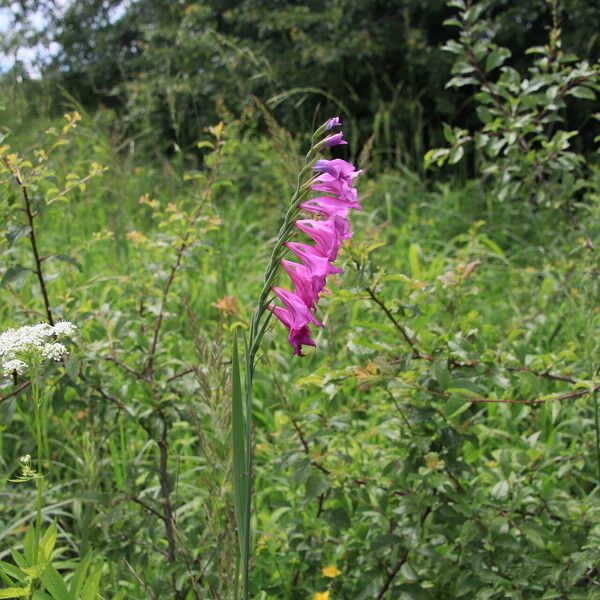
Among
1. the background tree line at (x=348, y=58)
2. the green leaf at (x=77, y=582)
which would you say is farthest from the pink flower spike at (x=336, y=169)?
the background tree line at (x=348, y=58)

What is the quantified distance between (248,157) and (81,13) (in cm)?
470

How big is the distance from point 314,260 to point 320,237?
0.12ft

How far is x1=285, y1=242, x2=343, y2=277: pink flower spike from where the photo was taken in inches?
43.8

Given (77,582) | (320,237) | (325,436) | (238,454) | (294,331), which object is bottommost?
(325,436)

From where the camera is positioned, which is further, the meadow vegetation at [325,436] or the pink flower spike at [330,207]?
the meadow vegetation at [325,436]

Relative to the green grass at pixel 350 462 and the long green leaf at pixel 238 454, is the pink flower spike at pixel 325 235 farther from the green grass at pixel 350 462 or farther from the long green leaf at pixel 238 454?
the green grass at pixel 350 462

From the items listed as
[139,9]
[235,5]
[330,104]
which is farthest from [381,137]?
[139,9]

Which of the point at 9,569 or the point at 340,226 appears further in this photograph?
the point at 9,569

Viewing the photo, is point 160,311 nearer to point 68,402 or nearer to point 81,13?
point 68,402

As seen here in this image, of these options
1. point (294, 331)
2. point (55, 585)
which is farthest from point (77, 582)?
point (294, 331)

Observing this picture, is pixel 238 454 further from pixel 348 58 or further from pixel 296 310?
pixel 348 58

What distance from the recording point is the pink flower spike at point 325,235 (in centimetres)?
112

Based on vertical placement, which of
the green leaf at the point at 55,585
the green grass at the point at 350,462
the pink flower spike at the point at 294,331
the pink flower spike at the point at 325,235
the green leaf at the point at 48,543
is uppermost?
the pink flower spike at the point at 325,235

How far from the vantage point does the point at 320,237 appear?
3.74ft
